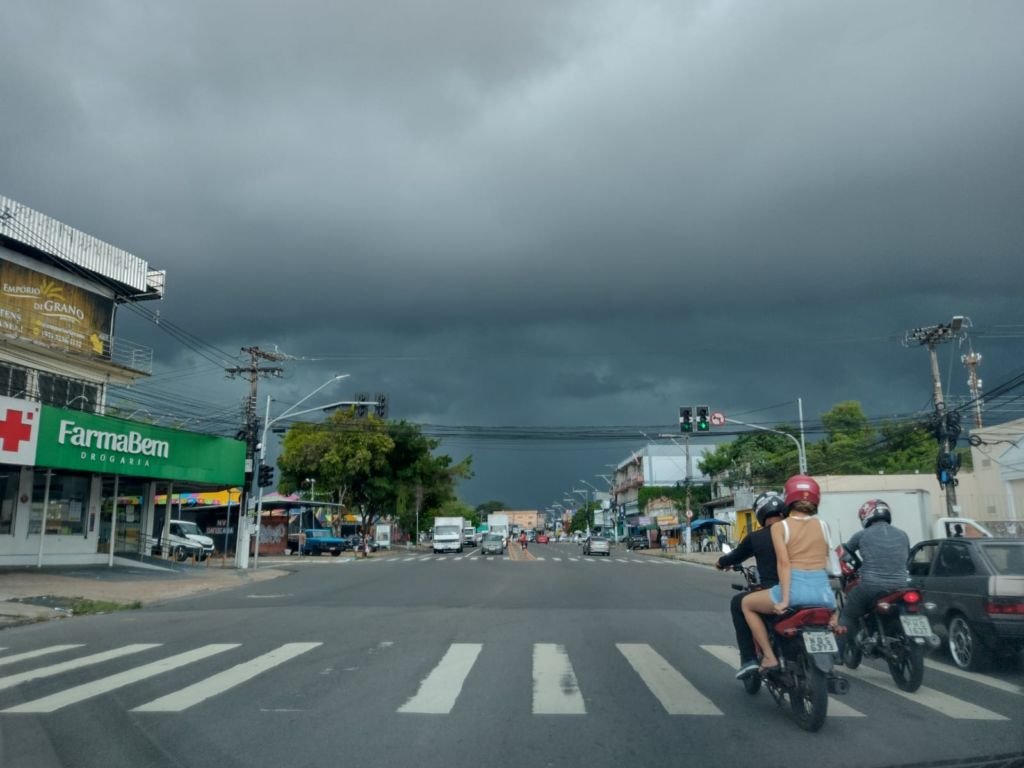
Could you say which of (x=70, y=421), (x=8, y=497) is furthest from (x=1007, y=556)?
(x=8, y=497)

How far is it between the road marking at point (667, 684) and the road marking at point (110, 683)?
5.16 m

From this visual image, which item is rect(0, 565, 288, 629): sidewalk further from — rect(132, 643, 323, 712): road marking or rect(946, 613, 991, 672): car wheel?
rect(946, 613, 991, 672): car wheel

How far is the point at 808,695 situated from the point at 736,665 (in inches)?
132

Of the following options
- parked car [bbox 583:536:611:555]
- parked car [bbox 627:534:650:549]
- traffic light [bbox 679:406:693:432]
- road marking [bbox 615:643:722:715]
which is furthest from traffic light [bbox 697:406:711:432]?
parked car [bbox 627:534:650:549]

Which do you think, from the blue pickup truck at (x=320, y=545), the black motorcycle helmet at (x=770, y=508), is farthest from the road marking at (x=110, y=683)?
the blue pickup truck at (x=320, y=545)

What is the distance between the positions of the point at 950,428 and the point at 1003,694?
24.4 metres

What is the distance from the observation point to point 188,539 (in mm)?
41156

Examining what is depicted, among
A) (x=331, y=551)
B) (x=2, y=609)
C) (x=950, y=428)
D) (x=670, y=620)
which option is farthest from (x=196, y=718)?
(x=331, y=551)

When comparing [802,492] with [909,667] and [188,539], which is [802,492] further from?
[188,539]

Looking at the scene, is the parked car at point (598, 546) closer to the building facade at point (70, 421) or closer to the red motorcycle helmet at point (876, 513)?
the building facade at point (70, 421)

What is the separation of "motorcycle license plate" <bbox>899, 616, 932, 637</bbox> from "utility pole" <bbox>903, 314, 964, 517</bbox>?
2151cm

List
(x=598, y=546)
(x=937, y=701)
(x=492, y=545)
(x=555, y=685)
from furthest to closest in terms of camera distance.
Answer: (x=492, y=545)
(x=598, y=546)
(x=555, y=685)
(x=937, y=701)

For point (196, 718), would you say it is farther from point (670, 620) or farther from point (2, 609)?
point (2, 609)

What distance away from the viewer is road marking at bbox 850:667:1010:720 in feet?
24.2
